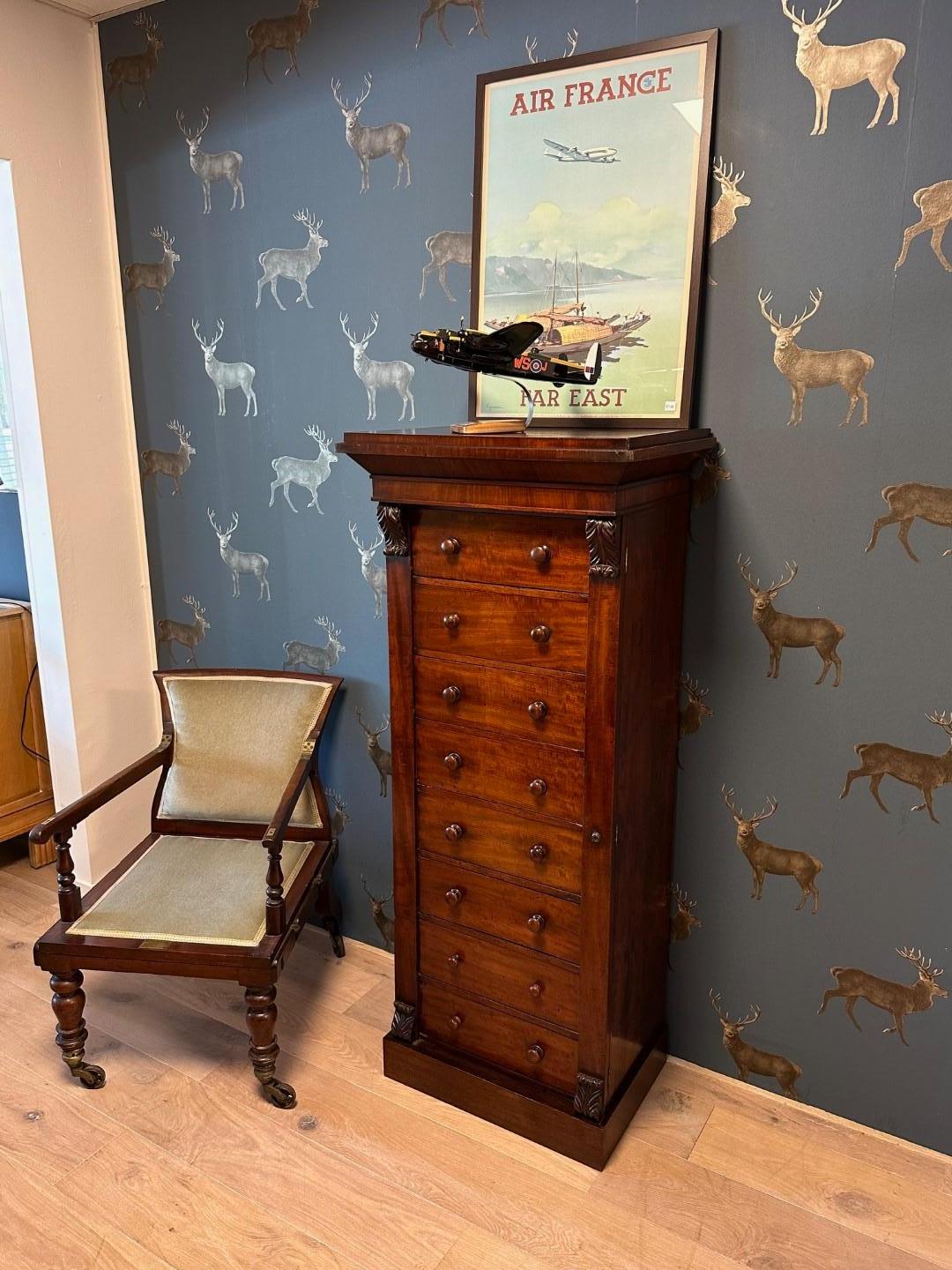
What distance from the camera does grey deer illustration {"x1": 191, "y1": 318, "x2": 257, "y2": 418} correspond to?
2586 millimetres

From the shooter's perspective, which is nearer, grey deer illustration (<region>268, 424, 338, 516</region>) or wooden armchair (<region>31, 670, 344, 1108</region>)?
wooden armchair (<region>31, 670, 344, 1108</region>)

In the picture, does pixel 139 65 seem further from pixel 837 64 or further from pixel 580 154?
pixel 837 64

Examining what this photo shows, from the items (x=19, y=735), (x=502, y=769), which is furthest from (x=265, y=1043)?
(x=19, y=735)

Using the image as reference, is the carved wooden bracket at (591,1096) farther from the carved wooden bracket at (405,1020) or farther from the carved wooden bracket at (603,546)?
the carved wooden bracket at (603,546)

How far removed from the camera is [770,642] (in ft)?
6.36

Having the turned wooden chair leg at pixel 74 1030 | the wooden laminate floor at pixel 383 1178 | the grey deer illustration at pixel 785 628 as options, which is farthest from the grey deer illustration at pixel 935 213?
the turned wooden chair leg at pixel 74 1030

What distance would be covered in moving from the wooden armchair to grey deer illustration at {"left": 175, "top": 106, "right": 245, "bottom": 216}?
1.29 meters

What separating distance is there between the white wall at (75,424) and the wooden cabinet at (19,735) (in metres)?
0.26

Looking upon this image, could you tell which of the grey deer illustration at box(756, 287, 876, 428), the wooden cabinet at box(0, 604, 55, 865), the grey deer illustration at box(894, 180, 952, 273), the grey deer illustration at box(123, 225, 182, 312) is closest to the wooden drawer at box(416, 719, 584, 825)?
the grey deer illustration at box(756, 287, 876, 428)

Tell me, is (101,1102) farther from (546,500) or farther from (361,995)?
(546,500)

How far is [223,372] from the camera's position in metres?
2.62

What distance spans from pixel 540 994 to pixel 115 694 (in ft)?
5.64

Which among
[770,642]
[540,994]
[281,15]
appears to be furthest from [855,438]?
[281,15]

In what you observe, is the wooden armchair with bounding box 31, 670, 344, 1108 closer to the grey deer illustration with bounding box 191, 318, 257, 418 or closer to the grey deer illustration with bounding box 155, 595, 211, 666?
the grey deer illustration with bounding box 155, 595, 211, 666
